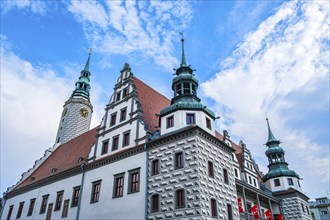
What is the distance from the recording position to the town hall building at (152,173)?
1504cm

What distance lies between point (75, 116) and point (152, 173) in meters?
22.4

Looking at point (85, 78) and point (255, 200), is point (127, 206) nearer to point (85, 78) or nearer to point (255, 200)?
point (255, 200)

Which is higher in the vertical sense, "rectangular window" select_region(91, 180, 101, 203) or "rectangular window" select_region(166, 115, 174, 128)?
"rectangular window" select_region(166, 115, 174, 128)

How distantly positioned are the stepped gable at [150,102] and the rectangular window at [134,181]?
301 cm

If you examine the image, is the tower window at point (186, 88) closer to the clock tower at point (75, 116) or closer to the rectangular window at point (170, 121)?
the rectangular window at point (170, 121)

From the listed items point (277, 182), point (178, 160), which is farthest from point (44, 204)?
point (277, 182)

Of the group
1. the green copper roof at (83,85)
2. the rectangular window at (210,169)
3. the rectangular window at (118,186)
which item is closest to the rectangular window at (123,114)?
the rectangular window at (118,186)

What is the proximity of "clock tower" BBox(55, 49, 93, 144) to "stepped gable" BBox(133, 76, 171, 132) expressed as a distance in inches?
614

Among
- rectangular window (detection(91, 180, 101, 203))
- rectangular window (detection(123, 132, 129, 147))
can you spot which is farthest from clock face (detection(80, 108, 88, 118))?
rectangular window (detection(123, 132, 129, 147))

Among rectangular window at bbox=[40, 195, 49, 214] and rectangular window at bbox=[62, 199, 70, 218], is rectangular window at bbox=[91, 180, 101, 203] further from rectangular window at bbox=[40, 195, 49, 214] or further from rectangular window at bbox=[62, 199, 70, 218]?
rectangular window at bbox=[40, 195, 49, 214]

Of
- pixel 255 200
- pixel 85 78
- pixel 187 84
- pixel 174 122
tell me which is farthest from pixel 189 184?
pixel 85 78

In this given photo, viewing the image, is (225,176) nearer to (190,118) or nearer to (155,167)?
(190,118)

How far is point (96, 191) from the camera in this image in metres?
18.6

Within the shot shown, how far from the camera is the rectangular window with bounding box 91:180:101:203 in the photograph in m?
18.3
